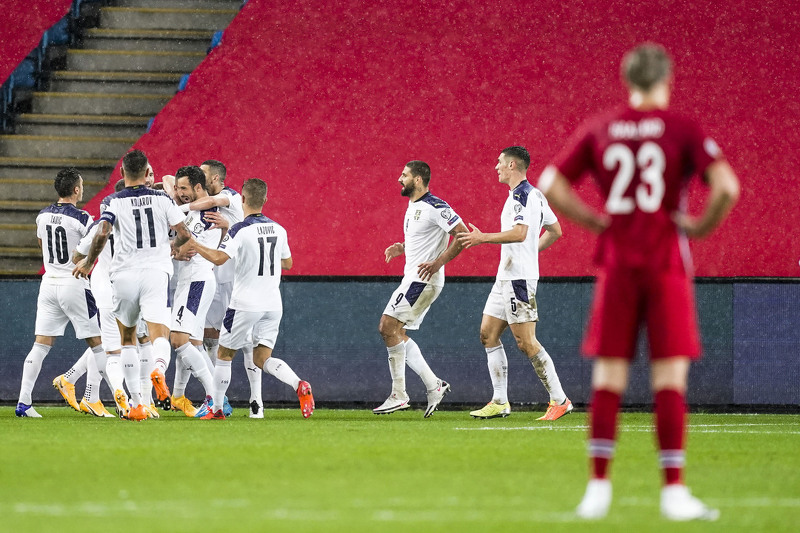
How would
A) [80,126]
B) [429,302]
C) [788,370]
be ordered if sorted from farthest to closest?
1. [80,126]
2. [788,370]
3. [429,302]

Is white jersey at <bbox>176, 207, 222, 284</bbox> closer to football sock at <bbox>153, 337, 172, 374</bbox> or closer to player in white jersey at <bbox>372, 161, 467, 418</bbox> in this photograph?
football sock at <bbox>153, 337, 172, 374</bbox>

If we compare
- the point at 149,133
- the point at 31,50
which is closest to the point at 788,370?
the point at 149,133

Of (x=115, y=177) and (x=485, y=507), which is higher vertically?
(x=115, y=177)

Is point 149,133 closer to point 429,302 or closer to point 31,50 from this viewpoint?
point 31,50

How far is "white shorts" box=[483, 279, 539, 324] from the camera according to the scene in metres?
10.4

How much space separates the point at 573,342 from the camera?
12.1 metres

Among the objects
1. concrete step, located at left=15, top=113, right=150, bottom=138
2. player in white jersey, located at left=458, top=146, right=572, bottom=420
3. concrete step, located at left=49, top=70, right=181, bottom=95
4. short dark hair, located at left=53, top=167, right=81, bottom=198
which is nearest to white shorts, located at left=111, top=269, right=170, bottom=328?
short dark hair, located at left=53, top=167, right=81, bottom=198

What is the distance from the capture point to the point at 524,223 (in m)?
10.3

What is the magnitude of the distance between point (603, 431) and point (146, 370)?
21.0 feet

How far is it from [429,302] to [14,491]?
5.49 meters

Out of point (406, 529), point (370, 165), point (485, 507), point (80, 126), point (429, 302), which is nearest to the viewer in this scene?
point (406, 529)

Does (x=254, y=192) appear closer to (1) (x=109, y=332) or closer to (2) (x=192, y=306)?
(2) (x=192, y=306)

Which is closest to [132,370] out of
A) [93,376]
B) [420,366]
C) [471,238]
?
[93,376]

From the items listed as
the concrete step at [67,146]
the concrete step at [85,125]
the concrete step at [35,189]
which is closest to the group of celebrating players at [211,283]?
the concrete step at [35,189]
